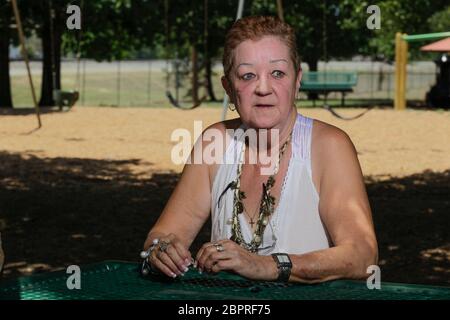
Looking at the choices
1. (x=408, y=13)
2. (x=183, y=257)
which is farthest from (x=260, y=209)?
(x=408, y=13)

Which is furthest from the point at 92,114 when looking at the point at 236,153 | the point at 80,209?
the point at 236,153

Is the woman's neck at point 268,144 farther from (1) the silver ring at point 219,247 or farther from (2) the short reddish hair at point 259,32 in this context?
(1) the silver ring at point 219,247

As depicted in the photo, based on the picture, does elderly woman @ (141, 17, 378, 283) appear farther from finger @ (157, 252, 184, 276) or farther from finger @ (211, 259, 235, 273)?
finger @ (211, 259, 235, 273)

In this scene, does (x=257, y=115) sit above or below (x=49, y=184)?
above

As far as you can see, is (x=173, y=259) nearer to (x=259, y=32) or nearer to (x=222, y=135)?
(x=222, y=135)

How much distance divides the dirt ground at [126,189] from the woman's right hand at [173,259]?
16.8ft

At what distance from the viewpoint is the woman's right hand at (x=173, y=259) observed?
2.73 meters

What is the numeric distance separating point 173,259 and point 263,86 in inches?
21.6

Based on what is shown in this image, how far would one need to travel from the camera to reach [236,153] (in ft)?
9.91

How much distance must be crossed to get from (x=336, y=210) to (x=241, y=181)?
1.04 feet

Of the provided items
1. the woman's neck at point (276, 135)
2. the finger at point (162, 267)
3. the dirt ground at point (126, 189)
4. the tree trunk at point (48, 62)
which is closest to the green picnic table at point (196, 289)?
the finger at point (162, 267)

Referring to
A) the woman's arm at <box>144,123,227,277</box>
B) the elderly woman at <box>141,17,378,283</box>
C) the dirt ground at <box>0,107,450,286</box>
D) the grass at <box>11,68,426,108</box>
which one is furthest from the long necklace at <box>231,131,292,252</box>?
the grass at <box>11,68,426,108</box>
